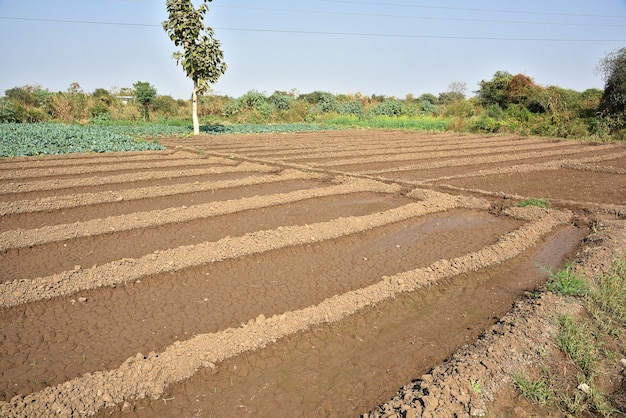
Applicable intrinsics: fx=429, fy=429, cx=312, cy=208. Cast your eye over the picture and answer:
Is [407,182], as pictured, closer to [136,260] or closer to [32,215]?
[136,260]

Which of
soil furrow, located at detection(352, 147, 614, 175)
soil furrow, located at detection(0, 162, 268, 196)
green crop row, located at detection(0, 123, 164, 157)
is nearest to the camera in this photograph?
soil furrow, located at detection(0, 162, 268, 196)

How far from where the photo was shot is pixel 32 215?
868cm

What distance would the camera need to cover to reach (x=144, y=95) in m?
40.8

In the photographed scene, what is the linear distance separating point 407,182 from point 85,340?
9601mm

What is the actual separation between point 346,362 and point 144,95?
1658 inches

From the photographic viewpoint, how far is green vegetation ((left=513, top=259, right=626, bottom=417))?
3.33 meters

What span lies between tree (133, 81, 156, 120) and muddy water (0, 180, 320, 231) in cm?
3298

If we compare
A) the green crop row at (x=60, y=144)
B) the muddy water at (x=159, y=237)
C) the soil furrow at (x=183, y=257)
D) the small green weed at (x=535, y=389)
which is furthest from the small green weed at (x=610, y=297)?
the green crop row at (x=60, y=144)

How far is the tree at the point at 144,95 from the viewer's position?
A: 40.6 metres

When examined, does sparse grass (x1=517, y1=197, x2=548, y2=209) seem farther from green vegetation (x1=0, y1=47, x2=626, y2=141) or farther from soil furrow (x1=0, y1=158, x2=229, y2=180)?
green vegetation (x1=0, y1=47, x2=626, y2=141)

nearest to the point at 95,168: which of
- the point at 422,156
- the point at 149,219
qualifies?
the point at 149,219

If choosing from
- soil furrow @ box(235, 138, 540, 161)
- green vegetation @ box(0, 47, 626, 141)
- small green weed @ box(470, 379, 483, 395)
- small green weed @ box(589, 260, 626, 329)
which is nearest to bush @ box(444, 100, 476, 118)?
green vegetation @ box(0, 47, 626, 141)

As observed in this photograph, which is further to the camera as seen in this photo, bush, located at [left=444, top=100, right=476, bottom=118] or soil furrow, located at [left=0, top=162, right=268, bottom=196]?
bush, located at [left=444, top=100, right=476, bottom=118]

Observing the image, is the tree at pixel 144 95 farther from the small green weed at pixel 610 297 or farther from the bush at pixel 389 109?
the small green weed at pixel 610 297
